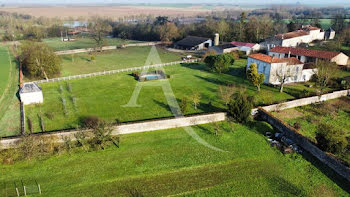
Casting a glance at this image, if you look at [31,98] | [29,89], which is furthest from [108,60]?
[31,98]

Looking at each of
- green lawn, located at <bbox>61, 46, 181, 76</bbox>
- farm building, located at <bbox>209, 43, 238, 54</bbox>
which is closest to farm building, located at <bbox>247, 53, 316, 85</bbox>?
farm building, located at <bbox>209, 43, 238, 54</bbox>

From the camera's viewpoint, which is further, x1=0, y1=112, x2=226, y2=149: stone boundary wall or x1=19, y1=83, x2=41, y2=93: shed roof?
x1=19, y1=83, x2=41, y2=93: shed roof

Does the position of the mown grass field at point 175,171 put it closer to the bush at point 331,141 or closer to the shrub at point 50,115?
the bush at point 331,141

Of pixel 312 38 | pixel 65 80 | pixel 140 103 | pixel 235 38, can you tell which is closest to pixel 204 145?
pixel 140 103

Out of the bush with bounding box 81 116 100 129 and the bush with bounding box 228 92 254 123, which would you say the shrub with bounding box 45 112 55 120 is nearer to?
the bush with bounding box 81 116 100 129

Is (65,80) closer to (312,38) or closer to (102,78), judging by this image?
(102,78)

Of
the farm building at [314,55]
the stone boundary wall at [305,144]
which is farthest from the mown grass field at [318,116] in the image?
the farm building at [314,55]
